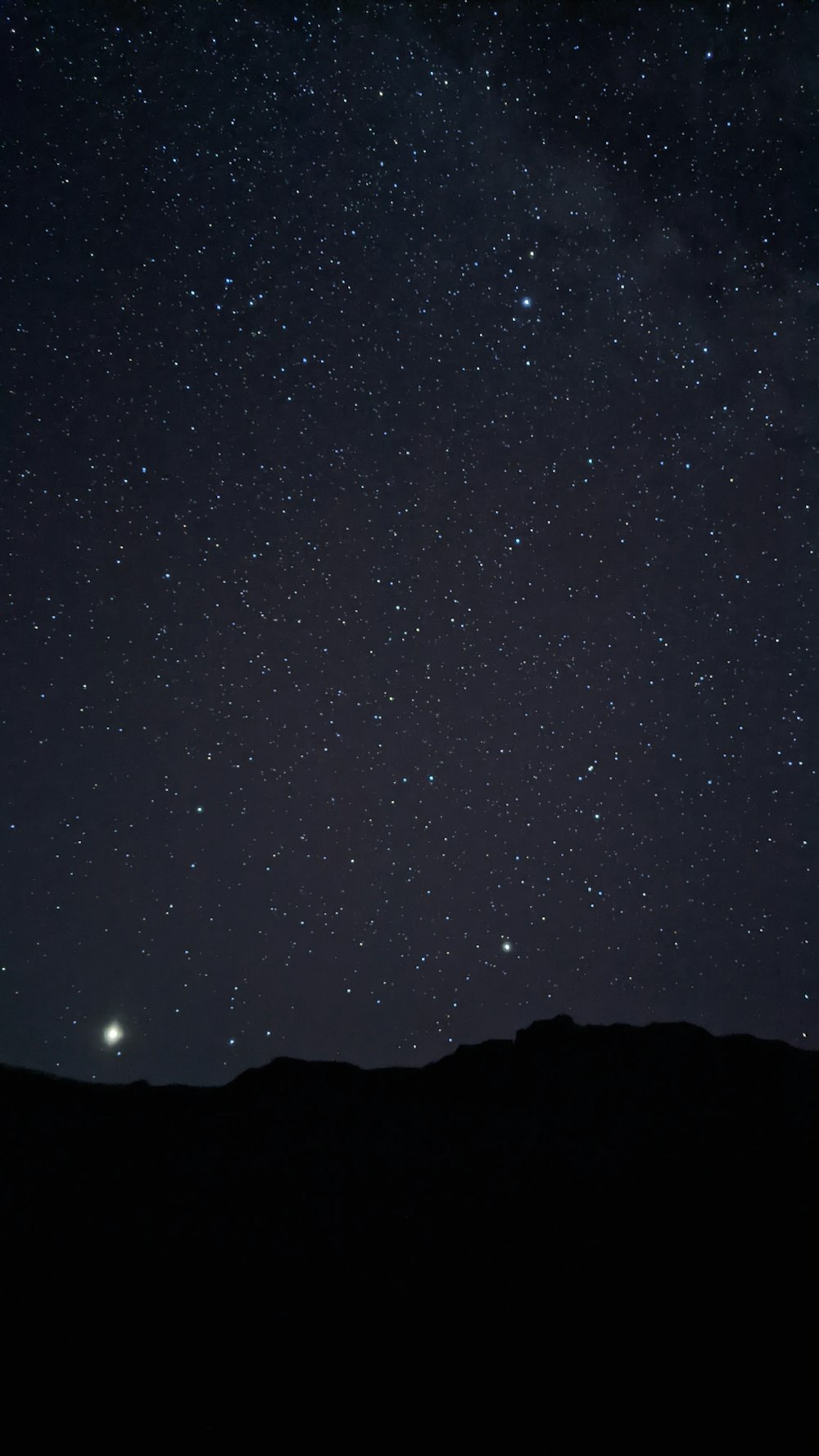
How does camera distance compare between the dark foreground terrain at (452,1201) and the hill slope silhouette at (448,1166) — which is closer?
the dark foreground terrain at (452,1201)

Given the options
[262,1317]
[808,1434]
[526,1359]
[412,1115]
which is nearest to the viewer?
[808,1434]

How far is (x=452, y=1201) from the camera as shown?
7.27 meters

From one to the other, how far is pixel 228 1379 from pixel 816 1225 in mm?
4833

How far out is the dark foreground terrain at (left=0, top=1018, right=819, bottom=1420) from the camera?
21.0 feet

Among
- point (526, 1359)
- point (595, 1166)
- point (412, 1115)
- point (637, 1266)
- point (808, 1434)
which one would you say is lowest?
point (808, 1434)

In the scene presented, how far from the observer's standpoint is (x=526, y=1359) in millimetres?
6074

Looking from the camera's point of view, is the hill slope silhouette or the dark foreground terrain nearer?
the dark foreground terrain

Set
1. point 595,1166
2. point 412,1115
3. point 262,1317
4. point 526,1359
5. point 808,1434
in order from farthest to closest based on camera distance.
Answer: point 412,1115
point 595,1166
point 262,1317
point 526,1359
point 808,1434

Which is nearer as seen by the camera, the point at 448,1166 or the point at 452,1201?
the point at 452,1201

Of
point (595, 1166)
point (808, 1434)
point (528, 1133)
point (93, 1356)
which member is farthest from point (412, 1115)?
point (808, 1434)

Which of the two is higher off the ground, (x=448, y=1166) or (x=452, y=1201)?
(x=448, y=1166)

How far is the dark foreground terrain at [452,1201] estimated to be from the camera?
639 centimetres

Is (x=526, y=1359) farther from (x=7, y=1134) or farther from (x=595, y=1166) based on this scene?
(x=7, y=1134)

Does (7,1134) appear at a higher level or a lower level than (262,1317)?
higher
